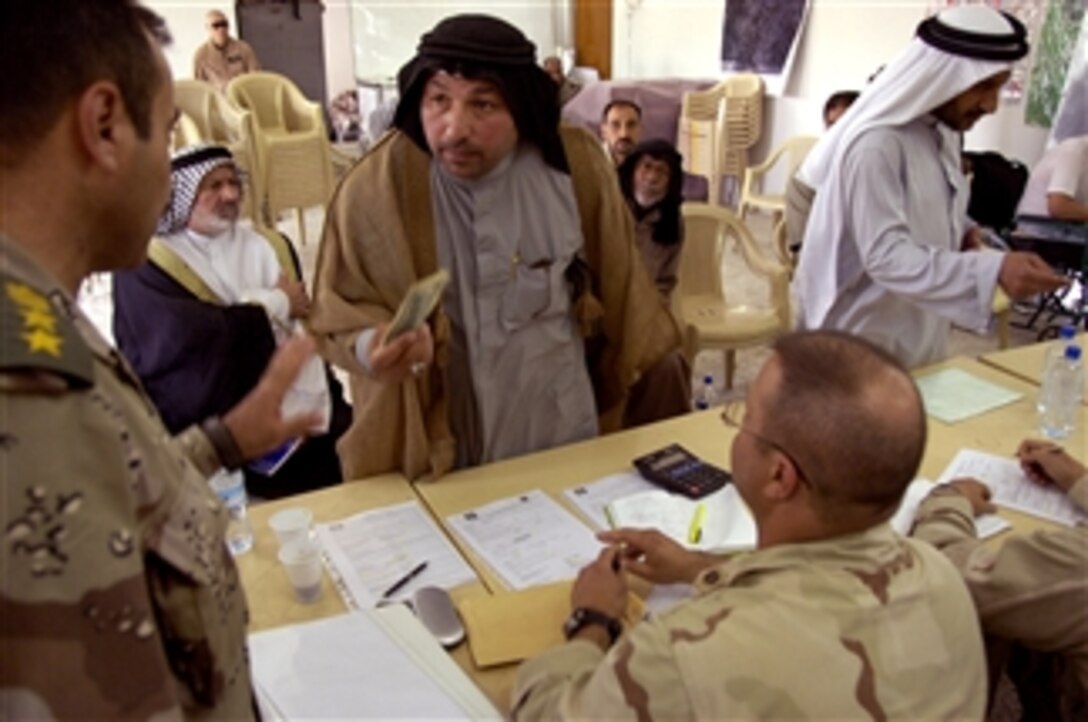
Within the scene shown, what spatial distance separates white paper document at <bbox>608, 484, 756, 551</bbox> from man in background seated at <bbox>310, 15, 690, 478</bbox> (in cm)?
38

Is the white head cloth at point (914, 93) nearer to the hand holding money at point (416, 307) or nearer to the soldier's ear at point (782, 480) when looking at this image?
the hand holding money at point (416, 307)

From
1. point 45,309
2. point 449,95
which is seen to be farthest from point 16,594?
point 449,95

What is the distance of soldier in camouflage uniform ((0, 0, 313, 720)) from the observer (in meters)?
0.59

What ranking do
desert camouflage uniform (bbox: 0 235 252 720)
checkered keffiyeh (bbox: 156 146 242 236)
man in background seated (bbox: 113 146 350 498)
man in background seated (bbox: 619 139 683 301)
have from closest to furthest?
desert camouflage uniform (bbox: 0 235 252 720), man in background seated (bbox: 113 146 350 498), checkered keffiyeh (bbox: 156 146 242 236), man in background seated (bbox: 619 139 683 301)

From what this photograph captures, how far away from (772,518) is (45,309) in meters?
0.87

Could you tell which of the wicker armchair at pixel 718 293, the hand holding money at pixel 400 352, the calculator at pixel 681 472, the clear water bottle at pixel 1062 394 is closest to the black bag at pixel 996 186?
the wicker armchair at pixel 718 293

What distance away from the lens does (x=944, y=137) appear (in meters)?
2.40

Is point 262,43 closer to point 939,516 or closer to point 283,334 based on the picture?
point 283,334

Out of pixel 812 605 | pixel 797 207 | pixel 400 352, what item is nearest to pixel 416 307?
pixel 400 352

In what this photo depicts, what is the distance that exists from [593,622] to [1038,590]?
668 mm

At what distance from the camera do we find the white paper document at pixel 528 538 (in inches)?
61.3

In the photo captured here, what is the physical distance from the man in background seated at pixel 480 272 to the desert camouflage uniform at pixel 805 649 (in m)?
0.78

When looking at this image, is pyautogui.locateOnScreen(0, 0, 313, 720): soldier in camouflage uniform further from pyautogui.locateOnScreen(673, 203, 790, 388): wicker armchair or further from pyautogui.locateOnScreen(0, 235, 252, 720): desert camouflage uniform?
pyautogui.locateOnScreen(673, 203, 790, 388): wicker armchair

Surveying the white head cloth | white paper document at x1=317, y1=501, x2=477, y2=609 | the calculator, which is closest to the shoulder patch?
white paper document at x1=317, y1=501, x2=477, y2=609
